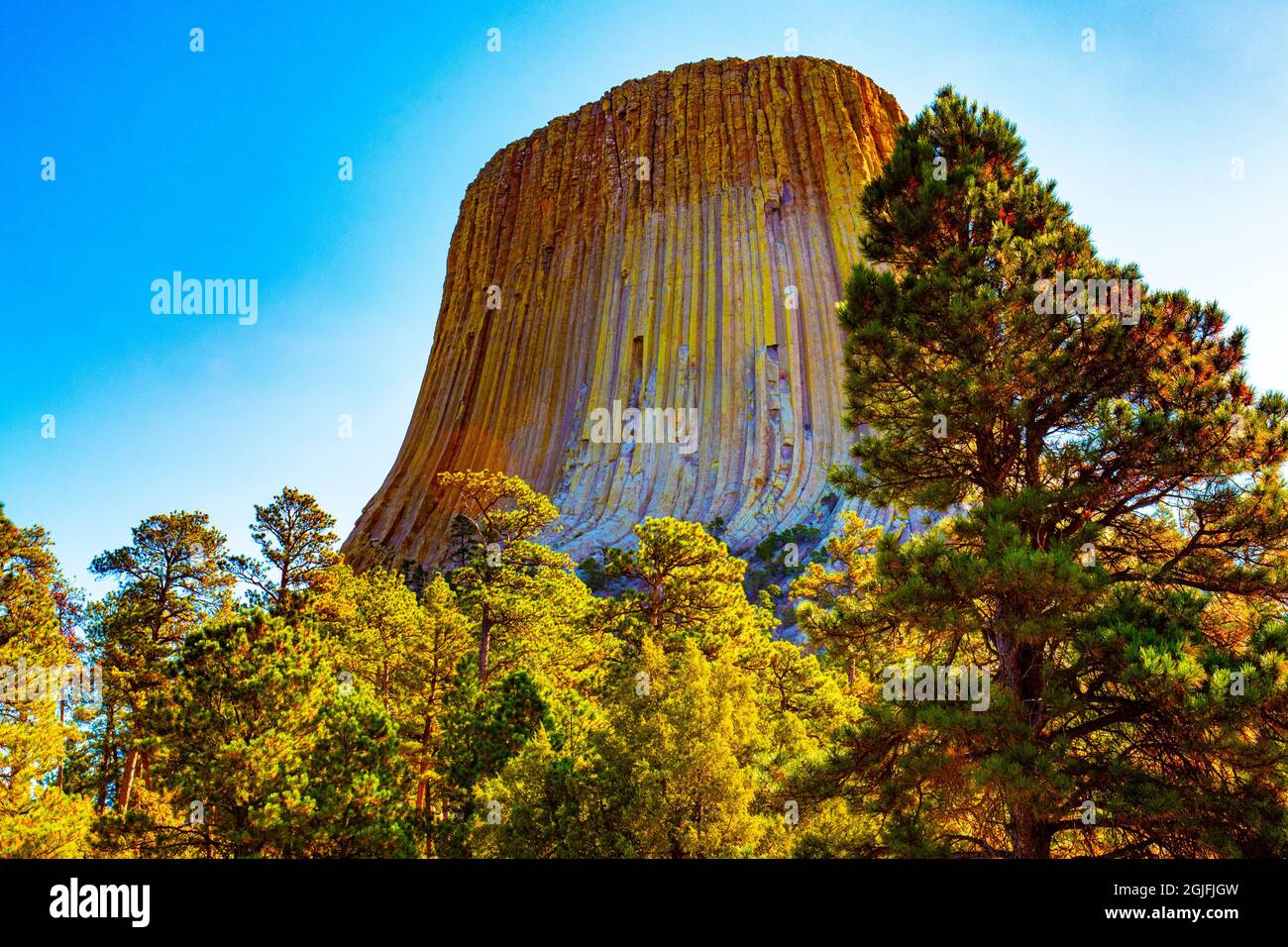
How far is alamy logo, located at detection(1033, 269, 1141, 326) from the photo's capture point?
8.47 m

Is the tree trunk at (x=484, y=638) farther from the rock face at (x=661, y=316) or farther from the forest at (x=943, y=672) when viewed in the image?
the rock face at (x=661, y=316)

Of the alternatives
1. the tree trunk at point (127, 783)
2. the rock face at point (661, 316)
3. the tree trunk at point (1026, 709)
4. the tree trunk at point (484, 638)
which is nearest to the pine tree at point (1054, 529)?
the tree trunk at point (1026, 709)

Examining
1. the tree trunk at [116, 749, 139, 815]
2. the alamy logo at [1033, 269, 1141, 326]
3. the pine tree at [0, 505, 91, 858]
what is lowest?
the tree trunk at [116, 749, 139, 815]

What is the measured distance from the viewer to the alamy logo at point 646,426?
127 feet

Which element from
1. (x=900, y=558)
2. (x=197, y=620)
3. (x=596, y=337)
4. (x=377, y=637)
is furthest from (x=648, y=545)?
(x=596, y=337)

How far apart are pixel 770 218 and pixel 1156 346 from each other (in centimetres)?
3639

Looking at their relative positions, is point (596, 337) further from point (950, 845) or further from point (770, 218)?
point (950, 845)

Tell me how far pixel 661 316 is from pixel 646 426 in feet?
19.6

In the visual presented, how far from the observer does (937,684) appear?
26.6ft
